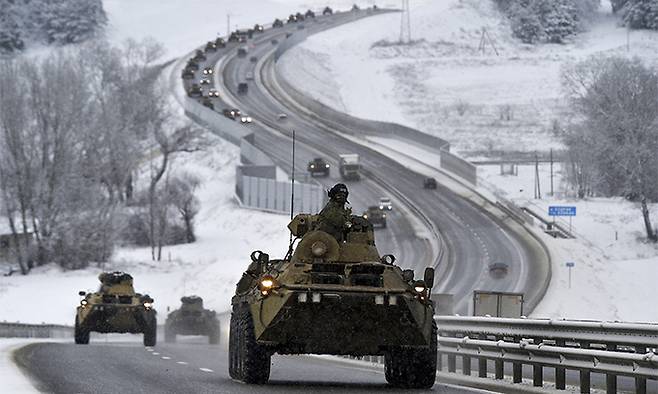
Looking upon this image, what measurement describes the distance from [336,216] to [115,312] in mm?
19207

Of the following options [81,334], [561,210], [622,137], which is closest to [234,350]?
[81,334]

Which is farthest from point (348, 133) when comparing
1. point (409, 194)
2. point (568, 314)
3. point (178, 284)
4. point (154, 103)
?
point (568, 314)

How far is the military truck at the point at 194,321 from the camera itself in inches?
1849

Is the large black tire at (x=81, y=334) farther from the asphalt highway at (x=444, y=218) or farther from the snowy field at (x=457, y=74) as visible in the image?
the snowy field at (x=457, y=74)

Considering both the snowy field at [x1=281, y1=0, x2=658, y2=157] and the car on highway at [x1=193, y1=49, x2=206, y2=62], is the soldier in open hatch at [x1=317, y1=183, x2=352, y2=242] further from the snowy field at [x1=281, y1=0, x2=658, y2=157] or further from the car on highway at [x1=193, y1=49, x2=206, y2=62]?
the car on highway at [x1=193, y1=49, x2=206, y2=62]

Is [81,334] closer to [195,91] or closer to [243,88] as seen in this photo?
[195,91]

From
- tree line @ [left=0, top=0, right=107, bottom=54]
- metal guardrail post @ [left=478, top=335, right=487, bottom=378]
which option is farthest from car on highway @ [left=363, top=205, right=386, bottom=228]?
tree line @ [left=0, top=0, right=107, bottom=54]

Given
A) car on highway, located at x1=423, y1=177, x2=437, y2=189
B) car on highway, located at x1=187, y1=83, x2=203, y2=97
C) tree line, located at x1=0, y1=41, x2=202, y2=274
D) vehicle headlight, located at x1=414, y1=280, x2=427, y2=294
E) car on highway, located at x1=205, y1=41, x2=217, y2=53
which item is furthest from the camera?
car on highway, located at x1=205, y1=41, x2=217, y2=53

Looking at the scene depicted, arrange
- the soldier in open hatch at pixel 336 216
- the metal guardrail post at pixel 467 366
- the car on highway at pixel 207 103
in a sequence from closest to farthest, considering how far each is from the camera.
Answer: the soldier in open hatch at pixel 336 216 < the metal guardrail post at pixel 467 366 < the car on highway at pixel 207 103

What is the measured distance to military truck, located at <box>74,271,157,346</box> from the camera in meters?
38.8

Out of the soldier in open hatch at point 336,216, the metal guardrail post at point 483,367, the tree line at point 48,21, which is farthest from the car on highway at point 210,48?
the soldier in open hatch at point 336,216

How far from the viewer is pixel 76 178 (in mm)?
91688

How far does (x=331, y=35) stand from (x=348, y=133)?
6167 centimetres

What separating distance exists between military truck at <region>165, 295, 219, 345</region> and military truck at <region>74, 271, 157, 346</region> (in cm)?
691
